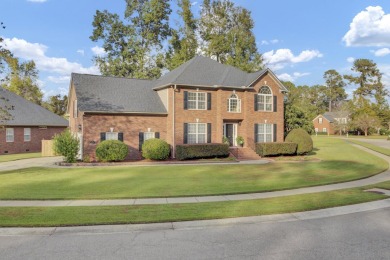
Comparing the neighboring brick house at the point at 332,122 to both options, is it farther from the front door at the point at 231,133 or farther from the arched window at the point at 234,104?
the arched window at the point at 234,104

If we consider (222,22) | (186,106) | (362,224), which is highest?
(222,22)

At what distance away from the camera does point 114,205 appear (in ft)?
34.4

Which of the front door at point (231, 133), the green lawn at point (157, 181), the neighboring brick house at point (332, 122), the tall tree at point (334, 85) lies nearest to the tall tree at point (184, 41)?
the front door at point (231, 133)

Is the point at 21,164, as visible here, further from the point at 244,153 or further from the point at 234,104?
the point at 234,104

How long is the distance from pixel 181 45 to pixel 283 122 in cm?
2102

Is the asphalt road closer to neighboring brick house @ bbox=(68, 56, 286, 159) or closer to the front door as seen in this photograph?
neighboring brick house @ bbox=(68, 56, 286, 159)

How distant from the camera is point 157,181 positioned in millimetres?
15414

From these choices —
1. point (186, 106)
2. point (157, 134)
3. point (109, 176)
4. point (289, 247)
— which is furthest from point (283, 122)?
point (289, 247)

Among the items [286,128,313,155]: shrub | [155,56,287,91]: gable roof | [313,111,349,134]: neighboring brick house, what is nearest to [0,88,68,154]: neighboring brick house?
[155,56,287,91]: gable roof

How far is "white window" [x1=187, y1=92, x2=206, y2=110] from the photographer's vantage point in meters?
27.2

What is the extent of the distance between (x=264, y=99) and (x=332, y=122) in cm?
6277

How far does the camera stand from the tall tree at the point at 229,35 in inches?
1826

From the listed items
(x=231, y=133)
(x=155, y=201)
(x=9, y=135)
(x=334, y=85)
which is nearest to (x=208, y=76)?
(x=231, y=133)

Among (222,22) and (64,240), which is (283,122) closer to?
(222,22)
